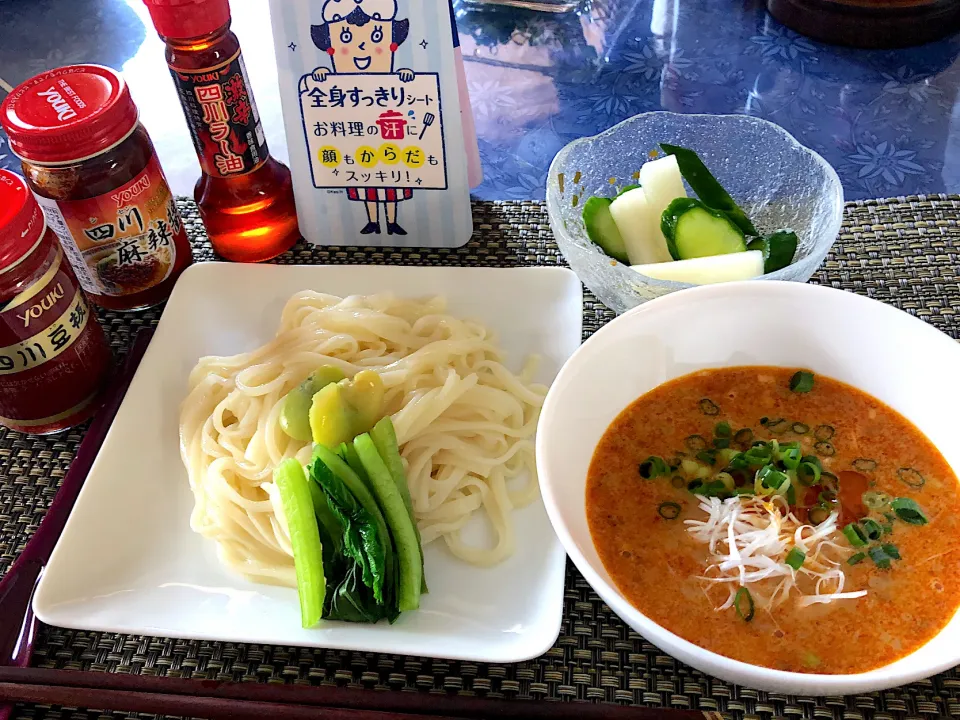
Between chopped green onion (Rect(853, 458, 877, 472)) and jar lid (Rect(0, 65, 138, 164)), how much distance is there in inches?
50.8

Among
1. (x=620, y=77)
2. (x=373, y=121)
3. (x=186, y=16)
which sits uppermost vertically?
(x=186, y=16)

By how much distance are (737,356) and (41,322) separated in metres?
1.12

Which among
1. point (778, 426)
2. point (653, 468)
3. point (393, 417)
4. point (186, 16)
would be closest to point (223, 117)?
point (186, 16)

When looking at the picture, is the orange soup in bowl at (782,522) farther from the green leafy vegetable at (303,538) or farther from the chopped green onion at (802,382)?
the green leafy vegetable at (303,538)

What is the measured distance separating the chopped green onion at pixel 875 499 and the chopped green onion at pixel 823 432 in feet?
0.34

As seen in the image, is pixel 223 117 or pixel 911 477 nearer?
pixel 911 477

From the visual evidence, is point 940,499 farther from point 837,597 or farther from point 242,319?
point 242,319

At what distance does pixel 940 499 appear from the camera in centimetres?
111

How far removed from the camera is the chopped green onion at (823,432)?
1.20m

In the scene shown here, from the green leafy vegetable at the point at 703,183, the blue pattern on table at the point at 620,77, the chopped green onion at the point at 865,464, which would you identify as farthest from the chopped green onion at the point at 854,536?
the blue pattern on table at the point at 620,77

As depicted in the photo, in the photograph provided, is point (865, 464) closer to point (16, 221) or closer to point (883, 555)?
point (883, 555)

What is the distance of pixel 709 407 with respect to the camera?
125cm

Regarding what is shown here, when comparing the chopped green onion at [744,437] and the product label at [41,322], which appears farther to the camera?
the product label at [41,322]

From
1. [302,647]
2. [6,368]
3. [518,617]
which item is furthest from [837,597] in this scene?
[6,368]
